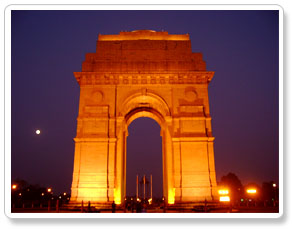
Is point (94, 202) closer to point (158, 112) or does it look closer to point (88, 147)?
point (88, 147)

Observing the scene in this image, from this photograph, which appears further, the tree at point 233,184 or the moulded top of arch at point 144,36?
the tree at point 233,184

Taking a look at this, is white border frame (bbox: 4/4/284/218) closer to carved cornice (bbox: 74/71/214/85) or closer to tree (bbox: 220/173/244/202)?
carved cornice (bbox: 74/71/214/85)

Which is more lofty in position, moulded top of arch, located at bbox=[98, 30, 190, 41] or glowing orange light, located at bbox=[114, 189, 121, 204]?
moulded top of arch, located at bbox=[98, 30, 190, 41]

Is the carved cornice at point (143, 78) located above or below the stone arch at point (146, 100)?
above

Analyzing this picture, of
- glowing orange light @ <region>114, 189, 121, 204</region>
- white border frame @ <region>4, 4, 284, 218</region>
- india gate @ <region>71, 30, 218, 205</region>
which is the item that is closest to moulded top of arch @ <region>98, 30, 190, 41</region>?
india gate @ <region>71, 30, 218, 205</region>
